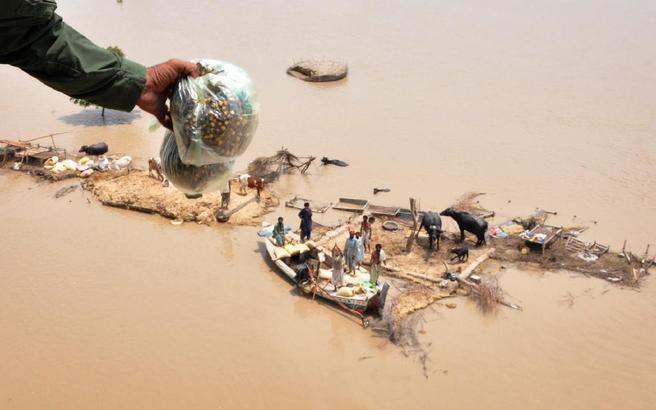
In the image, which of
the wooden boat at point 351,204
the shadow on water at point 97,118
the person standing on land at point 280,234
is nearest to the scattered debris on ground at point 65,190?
the shadow on water at point 97,118

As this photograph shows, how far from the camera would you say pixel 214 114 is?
7.76 ft

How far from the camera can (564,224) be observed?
38.5 ft

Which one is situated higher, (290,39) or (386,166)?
(290,39)

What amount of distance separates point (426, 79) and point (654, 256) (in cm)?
1252

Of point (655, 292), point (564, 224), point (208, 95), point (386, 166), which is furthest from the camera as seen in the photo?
point (386, 166)

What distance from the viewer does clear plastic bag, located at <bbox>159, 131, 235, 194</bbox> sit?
2709 mm

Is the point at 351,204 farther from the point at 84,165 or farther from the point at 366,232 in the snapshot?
the point at 84,165

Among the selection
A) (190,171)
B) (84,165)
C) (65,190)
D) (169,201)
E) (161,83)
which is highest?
(161,83)

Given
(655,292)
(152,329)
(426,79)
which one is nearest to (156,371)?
(152,329)

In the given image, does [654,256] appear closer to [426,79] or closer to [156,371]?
[156,371]

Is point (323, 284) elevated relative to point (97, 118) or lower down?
lower down

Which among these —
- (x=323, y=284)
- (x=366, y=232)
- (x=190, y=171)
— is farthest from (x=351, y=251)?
(x=190, y=171)

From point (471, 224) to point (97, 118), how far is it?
12331 mm

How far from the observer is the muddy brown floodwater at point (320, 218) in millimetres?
7625
